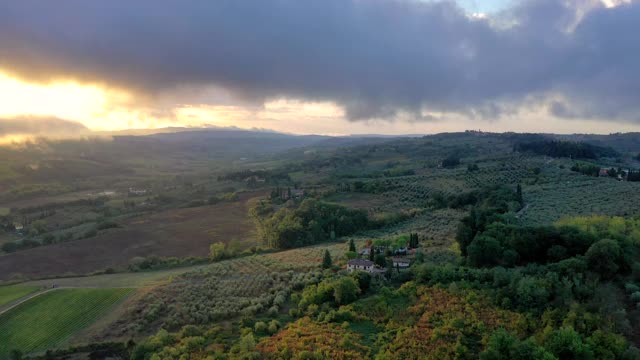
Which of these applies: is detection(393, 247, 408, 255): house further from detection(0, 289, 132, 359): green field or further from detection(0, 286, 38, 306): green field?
detection(0, 286, 38, 306): green field

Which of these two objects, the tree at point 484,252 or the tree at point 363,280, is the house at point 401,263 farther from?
the tree at point 484,252

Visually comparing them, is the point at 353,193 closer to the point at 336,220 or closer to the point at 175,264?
the point at 336,220

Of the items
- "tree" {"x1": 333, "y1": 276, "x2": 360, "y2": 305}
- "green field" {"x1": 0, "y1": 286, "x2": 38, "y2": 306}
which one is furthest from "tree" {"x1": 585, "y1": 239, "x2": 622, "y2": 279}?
"green field" {"x1": 0, "y1": 286, "x2": 38, "y2": 306}

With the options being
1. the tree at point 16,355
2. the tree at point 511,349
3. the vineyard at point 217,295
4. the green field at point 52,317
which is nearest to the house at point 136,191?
the green field at point 52,317

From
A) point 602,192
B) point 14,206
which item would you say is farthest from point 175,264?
point 14,206

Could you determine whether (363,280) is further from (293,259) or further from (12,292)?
(12,292)

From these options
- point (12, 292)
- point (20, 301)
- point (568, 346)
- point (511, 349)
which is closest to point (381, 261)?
point (511, 349)

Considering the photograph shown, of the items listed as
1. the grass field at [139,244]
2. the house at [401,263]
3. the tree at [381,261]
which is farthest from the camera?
the grass field at [139,244]
